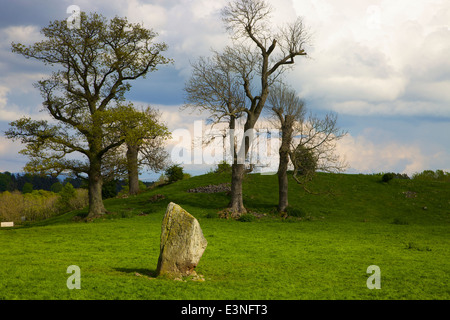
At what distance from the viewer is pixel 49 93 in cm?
3706

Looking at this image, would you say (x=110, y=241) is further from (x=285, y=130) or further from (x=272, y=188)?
(x=272, y=188)

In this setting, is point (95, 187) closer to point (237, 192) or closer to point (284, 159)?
point (237, 192)

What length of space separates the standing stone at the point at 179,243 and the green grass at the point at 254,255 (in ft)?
2.19

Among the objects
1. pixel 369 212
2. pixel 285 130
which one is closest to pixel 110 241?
pixel 285 130

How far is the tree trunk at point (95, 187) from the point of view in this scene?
3606cm

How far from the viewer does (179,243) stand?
12.6 metres

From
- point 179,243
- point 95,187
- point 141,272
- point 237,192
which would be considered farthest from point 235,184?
point 179,243

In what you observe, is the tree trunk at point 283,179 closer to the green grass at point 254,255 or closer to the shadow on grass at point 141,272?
the green grass at point 254,255

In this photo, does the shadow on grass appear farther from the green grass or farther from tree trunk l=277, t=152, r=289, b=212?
tree trunk l=277, t=152, r=289, b=212

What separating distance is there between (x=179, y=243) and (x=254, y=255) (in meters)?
6.62

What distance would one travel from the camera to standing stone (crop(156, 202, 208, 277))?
41.1 ft

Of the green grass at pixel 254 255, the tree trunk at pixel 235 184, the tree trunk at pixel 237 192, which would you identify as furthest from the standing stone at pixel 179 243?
the tree trunk at pixel 237 192
